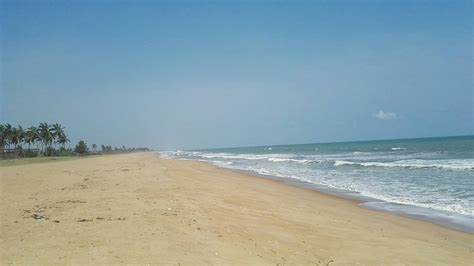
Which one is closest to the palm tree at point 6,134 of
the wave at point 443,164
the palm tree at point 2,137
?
→ the palm tree at point 2,137

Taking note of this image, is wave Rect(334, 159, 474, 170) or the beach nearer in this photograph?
the beach

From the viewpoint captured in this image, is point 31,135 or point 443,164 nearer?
point 443,164

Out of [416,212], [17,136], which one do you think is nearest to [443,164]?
[416,212]

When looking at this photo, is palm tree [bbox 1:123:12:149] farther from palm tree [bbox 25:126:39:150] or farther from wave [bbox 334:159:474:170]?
wave [bbox 334:159:474:170]

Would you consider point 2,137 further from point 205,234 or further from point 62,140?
point 205,234

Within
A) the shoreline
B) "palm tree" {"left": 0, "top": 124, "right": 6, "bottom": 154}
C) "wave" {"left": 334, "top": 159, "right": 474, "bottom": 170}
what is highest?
"palm tree" {"left": 0, "top": 124, "right": 6, "bottom": 154}

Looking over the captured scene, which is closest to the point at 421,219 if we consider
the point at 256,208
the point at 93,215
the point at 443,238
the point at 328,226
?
the point at 443,238

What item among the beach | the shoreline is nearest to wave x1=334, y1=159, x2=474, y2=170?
the shoreline

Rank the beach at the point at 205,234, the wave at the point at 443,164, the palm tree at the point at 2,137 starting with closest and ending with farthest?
the beach at the point at 205,234
the wave at the point at 443,164
the palm tree at the point at 2,137

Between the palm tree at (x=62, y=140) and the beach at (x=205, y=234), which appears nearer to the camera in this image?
the beach at (x=205, y=234)

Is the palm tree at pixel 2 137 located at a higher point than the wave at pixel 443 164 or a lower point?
higher

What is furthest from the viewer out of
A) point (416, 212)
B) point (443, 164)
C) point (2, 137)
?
point (2, 137)

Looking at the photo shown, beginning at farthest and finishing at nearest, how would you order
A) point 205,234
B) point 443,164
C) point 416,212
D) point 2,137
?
1. point 2,137
2. point 443,164
3. point 416,212
4. point 205,234

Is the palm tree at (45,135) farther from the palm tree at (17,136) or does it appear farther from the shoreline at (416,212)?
the shoreline at (416,212)
